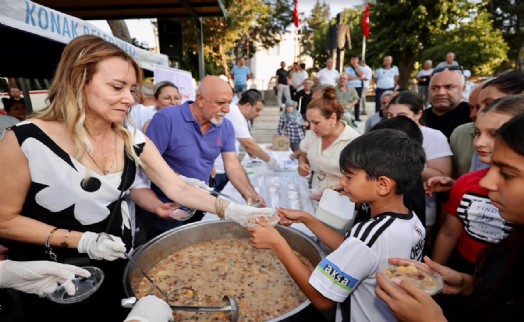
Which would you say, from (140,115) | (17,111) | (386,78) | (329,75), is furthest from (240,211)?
(386,78)

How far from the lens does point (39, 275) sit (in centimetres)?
121

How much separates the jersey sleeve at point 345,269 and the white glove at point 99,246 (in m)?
0.84

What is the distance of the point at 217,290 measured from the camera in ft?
5.28

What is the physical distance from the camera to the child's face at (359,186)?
1.24 m

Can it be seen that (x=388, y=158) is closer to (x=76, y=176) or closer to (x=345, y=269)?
(x=345, y=269)

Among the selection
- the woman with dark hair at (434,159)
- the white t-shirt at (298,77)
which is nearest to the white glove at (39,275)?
the woman with dark hair at (434,159)

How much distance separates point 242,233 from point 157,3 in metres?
5.28

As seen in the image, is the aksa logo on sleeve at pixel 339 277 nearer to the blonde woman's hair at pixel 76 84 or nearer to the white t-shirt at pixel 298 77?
the blonde woman's hair at pixel 76 84

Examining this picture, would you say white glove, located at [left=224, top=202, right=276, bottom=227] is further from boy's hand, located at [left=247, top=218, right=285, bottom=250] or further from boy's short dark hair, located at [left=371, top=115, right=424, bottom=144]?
boy's short dark hair, located at [left=371, top=115, right=424, bottom=144]

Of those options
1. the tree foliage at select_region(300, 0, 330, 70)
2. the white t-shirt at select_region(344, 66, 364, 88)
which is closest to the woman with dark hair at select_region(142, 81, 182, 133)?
the white t-shirt at select_region(344, 66, 364, 88)

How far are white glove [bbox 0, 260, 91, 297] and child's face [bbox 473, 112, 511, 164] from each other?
6.36 feet

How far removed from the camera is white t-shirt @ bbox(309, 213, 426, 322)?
109 cm

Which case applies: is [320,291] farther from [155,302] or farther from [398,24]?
[398,24]

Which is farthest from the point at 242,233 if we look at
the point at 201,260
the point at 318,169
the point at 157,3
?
the point at 157,3
